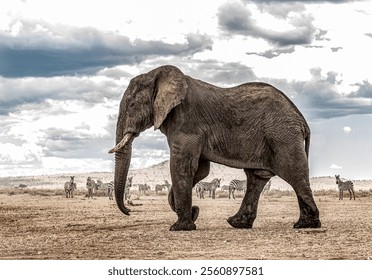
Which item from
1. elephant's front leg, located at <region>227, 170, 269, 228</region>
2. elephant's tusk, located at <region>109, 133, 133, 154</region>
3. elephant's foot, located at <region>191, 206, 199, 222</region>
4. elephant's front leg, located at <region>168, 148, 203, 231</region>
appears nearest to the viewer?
elephant's front leg, located at <region>168, 148, 203, 231</region>

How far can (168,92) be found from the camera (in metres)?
14.0

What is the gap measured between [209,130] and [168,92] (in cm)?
118

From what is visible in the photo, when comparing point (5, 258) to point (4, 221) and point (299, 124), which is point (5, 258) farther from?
point (4, 221)

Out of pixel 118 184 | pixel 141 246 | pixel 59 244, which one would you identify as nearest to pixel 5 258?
pixel 59 244

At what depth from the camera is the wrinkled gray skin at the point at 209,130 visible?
14.0 metres

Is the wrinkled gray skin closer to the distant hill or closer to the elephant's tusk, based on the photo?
the elephant's tusk

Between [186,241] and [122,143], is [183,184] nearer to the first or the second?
[122,143]

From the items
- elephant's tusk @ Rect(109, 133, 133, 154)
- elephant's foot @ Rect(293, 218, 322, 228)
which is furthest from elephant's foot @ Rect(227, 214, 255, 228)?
elephant's tusk @ Rect(109, 133, 133, 154)

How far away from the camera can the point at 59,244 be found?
40.7ft

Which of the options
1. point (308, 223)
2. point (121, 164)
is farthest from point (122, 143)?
point (308, 223)

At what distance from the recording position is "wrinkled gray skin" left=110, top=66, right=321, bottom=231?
45.9ft

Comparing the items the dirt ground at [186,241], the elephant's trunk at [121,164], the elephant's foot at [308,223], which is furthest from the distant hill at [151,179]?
the elephant's trunk at [121,164]
